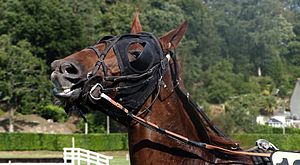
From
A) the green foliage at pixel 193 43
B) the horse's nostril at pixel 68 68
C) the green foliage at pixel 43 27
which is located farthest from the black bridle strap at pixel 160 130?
the green foliage at pixel 43 27

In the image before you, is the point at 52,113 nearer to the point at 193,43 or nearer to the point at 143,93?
the point at 193,43

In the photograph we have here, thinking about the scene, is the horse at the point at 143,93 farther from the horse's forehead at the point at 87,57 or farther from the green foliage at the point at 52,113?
the green foliage at the point at 52,113

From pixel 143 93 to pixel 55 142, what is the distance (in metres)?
50.0

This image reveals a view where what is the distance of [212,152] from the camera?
509 centimetres

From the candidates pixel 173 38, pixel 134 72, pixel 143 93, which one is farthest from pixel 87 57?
pixel 173 38

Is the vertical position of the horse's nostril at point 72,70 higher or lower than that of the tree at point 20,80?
lower

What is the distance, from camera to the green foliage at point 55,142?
52969 mm

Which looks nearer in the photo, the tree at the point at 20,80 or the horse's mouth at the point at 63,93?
the horse's mouth at the point at 63,93

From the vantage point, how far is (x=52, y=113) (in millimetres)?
71688

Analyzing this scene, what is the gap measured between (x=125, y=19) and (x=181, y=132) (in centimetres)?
8793

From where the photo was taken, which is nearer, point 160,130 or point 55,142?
point 160,130

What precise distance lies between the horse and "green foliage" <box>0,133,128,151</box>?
1921 inches

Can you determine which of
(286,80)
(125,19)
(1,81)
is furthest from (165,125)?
(286,80)

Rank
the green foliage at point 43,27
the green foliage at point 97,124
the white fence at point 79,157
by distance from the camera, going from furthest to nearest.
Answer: the green foliage at point 43,27 → the green foliage at point 97,124 → the white fence at point 79,157
